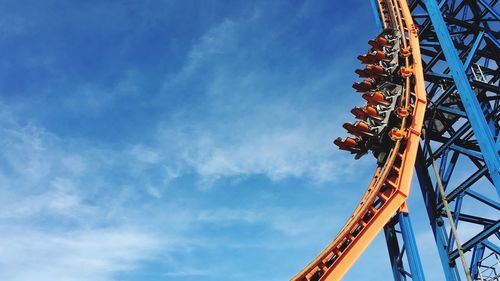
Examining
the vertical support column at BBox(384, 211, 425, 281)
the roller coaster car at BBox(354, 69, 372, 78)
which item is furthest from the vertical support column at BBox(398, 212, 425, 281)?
the roller coaster car at BBox(354, 69, 372, 78)

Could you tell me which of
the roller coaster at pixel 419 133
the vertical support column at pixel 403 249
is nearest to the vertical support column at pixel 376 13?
the roller coaster at pixel 419 133

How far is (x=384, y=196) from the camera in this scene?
526 inches

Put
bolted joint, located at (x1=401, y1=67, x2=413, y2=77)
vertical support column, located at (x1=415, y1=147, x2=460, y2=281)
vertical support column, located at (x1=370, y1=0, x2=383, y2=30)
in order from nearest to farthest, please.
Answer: vertical support column, located at (x1=415, y1=147, x2=460, y2=281) < bolted joint, located at (x1=401, y1=67, x2=413, y2=77) < vertical support column, located at (x1=370, y1=0, x2=383, y2=30)

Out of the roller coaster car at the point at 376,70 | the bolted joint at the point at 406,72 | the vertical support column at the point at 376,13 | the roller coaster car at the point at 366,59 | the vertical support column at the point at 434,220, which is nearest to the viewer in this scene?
the vertical support column at the point at 434,220

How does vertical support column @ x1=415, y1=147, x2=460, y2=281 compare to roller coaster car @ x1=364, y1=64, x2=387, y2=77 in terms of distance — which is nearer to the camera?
vertical support column @ x1=415, y1=147, x2=460, y2=281

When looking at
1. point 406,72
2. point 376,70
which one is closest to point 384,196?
point 406,72

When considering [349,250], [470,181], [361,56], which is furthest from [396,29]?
[349,250]

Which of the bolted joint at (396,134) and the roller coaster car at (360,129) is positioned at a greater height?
the roller coaster car at (360,129)

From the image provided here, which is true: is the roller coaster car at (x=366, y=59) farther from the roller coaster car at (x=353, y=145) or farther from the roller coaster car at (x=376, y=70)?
the roller coaster car at (x=353, y=145)

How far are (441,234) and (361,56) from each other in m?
6.58

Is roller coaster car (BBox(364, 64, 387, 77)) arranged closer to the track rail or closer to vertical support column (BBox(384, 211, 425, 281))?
the track rail

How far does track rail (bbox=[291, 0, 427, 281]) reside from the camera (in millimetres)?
12625

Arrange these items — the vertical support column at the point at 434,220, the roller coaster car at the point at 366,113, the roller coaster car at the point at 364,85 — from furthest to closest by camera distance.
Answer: the roller coaster car at the point at 364,85 < the roller coaster car at the point at 366,113 < the vertical support column at the point at 434,220

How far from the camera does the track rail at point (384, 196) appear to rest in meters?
12.6
